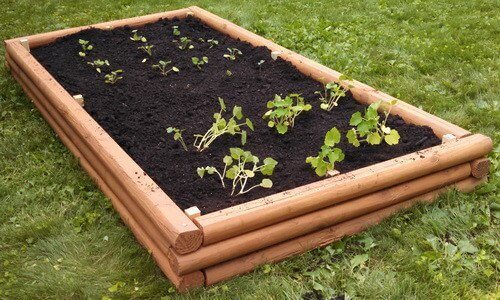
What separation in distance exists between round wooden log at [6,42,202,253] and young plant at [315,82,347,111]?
1.80 m

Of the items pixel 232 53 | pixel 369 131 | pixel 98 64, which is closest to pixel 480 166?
pixel 369 131

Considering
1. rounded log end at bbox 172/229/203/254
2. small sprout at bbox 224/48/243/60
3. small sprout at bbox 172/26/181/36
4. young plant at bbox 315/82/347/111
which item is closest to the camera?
rounded log end at bbox 172/229/203/254

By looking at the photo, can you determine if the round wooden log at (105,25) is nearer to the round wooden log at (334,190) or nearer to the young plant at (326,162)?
the young plant at (326,162)

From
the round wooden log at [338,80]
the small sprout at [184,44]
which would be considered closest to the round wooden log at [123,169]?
the small sprout at [184,44]

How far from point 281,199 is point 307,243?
1.24 ft

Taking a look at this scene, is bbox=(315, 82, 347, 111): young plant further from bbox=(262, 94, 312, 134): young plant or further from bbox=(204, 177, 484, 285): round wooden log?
bbox=(204, 177, 484, 285): round wooden log

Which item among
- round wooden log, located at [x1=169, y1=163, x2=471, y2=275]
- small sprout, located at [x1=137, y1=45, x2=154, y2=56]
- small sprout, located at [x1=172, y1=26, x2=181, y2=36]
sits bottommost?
small sprout, located at [x1=172, y1=26, x2=181, y2=36]

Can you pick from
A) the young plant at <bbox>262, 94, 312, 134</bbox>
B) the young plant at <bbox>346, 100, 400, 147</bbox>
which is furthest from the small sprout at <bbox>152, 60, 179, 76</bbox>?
the young plant at <bbox>346, 100, 400, 147</bbox>

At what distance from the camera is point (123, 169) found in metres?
4.18

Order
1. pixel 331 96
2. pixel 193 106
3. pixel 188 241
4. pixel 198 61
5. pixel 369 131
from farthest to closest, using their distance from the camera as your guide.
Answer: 1. pixel 198 61
2. pixel 193 106
3. pixel 331 96
4. pixel 369 131
5. pixel 188 241

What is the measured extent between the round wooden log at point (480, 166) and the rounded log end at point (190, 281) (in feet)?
6.72

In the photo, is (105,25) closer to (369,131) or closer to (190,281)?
(369,131)

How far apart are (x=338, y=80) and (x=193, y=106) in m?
1.26

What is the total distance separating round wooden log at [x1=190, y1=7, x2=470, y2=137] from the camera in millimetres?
4828
